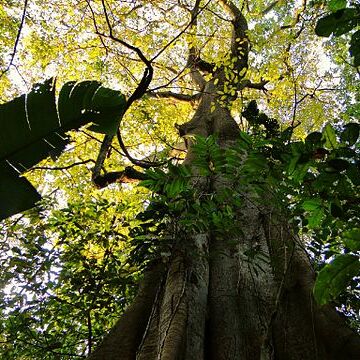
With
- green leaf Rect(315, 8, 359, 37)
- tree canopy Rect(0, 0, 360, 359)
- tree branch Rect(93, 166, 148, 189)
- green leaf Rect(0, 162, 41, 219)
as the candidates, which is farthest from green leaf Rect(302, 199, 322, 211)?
tree branch Rect(93, 166, 148, 189)

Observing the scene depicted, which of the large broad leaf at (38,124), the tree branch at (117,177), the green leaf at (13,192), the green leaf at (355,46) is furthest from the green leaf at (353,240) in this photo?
the tree branch at (117,177)

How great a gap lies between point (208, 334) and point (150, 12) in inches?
283

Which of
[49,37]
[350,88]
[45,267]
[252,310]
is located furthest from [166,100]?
[252,310]

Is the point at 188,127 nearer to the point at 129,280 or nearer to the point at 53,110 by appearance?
the point at 129,280

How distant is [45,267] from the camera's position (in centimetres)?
347

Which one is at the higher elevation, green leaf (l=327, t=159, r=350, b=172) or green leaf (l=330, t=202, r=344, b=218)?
green leaf (l=327, t=159, r=350, b=172)

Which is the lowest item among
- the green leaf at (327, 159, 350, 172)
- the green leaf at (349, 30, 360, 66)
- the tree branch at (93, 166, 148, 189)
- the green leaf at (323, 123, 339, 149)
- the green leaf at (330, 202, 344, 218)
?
the green leaf at (330, 202, 344, 218)

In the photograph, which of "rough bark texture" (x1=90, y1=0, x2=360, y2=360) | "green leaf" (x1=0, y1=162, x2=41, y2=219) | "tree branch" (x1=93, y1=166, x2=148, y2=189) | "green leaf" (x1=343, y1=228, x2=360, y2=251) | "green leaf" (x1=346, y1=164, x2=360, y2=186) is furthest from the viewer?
"tree branch" (x1=93, y1=166, x2=148, y2=189)

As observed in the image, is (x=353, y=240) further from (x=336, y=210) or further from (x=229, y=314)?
(x=229, y=314)

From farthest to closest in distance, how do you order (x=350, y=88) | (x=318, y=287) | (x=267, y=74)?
1. (x=350, y=88)
2. (x=267, y=74)
3. (x=318, y=287)

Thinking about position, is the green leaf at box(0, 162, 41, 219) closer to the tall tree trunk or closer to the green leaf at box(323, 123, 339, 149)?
the tall tree trunk

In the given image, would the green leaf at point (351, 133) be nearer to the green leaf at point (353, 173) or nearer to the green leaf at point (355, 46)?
the green leaf at point (353, 173)

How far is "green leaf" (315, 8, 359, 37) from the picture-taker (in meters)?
Result: 1.22

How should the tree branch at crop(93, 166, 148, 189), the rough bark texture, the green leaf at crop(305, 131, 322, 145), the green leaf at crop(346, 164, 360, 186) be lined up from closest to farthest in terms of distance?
the green leaf at crop(346, 164, 360, 186) < the green leaf at crop(305, 131, 322, 145) < the rough bark texture < the tree branch at crop(93, 166, 148, 189)
